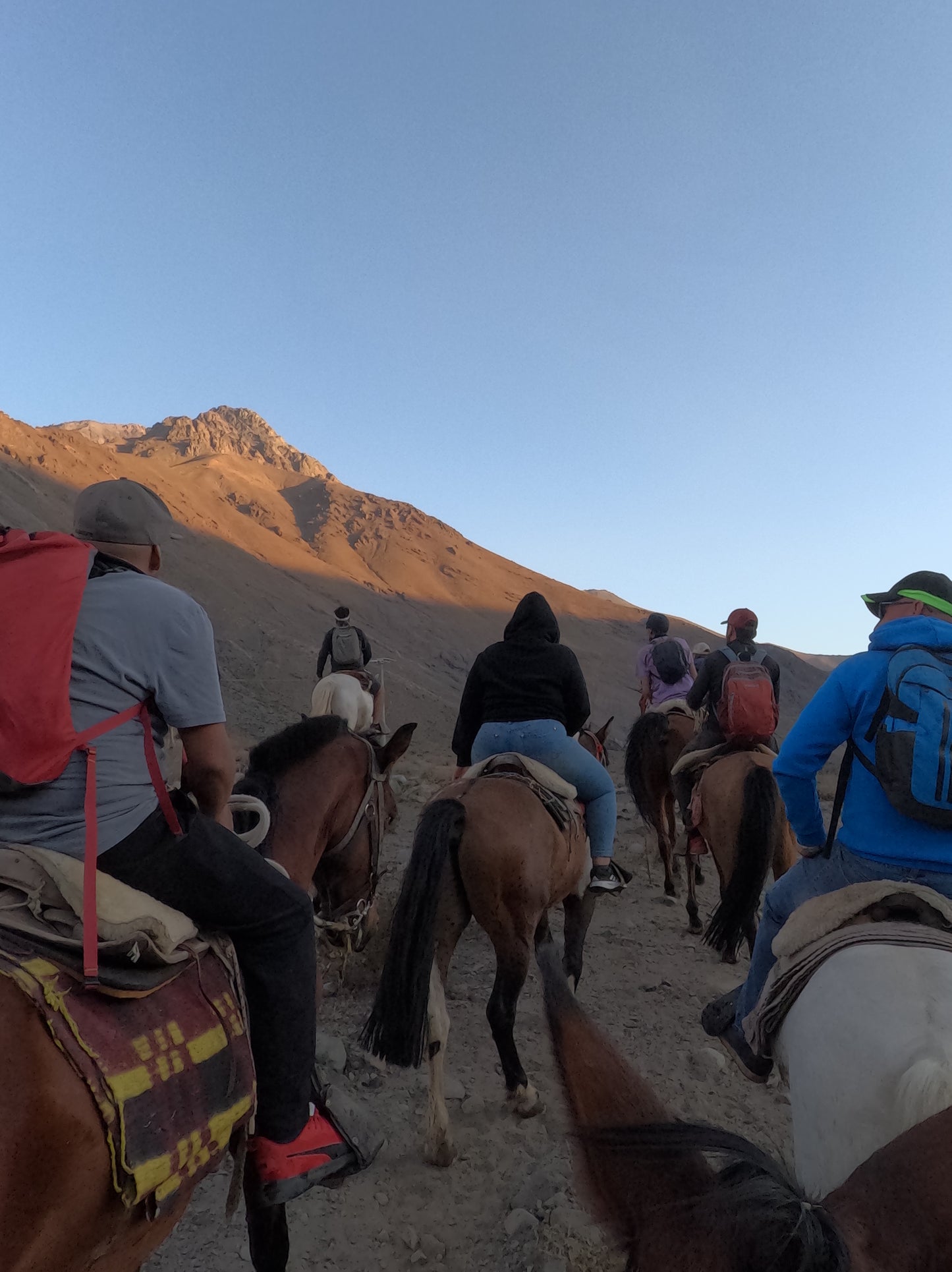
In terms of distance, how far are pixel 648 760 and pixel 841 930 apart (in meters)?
5.95

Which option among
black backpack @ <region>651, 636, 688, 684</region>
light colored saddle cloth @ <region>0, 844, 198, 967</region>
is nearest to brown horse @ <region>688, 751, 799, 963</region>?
black backpack @ <region>651, 636, 688, 684</region>

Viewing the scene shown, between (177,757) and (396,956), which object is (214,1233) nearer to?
(396,956)

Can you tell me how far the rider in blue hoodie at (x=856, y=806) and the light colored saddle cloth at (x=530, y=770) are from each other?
5.50 ft

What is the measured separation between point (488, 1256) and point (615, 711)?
38480mm

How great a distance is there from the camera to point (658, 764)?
785cm

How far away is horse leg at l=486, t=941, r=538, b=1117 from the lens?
3818mm

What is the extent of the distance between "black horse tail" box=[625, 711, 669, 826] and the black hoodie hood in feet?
11.1

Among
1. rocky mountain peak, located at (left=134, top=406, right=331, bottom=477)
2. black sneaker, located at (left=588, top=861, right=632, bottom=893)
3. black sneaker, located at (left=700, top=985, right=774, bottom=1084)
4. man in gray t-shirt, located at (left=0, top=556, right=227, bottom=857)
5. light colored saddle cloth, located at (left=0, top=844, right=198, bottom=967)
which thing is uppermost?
rocky mountain peak, located at (left=134, top=406, right=331, bottom=477)

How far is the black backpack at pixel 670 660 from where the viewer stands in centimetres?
834

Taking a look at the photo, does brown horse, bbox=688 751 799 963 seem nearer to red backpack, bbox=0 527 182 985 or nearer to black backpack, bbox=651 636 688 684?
black backpack, bbox=651 636 688 684

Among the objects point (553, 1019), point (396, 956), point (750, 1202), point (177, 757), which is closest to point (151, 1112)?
point (553, 1019)

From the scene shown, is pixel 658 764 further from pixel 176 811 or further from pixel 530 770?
pixel 176 811

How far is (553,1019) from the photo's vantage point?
4.37 ft

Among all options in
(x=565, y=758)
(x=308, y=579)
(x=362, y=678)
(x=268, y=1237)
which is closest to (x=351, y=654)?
(x=362, y=678)
